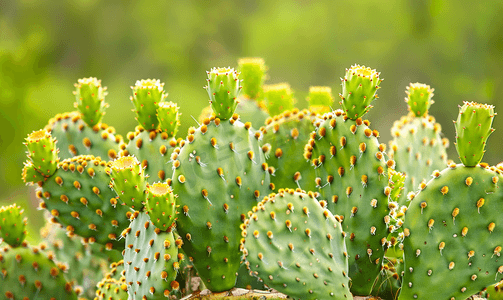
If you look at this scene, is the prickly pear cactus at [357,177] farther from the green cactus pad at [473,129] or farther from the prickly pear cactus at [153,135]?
the prickly pear cactus at [153,135]

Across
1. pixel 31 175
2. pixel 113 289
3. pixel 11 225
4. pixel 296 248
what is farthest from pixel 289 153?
pixel 11 225

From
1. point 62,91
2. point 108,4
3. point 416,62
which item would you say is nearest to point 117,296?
point 416,62

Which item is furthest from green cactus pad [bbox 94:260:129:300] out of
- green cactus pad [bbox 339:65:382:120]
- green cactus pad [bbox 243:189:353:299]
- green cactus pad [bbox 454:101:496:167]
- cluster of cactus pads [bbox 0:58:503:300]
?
green cactus pad [bbox 454:101:496:167]

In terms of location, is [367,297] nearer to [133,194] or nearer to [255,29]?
[133,194]

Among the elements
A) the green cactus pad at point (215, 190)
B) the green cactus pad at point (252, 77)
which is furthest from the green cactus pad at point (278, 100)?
the green cactus pad at point (215, 190)

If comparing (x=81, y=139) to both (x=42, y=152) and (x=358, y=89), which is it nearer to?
(x=42, y=152)

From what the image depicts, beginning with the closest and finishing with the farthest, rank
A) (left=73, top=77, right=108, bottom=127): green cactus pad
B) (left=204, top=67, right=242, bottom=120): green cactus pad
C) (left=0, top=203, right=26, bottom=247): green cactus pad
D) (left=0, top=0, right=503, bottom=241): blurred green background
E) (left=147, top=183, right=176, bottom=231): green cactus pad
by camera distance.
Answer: (left=147, top=183, right=176, bottom=231): green cactus pad, (left=204, top=67, right=242, bottom=120): green cactus pad, (left=0, top=203, right=26, bottom=247): green cactus pad, (left=73, top=77, right=108, bottom=127): green cactus pad, (left=0, top=0, right=503, bottom=241): blurred green background

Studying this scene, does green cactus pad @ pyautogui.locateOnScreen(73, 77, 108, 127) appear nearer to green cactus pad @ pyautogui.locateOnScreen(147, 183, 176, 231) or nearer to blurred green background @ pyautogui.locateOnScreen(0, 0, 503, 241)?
green cactus pad @ pyautogui.locateOnScreen(147, 183, 176, 231)
